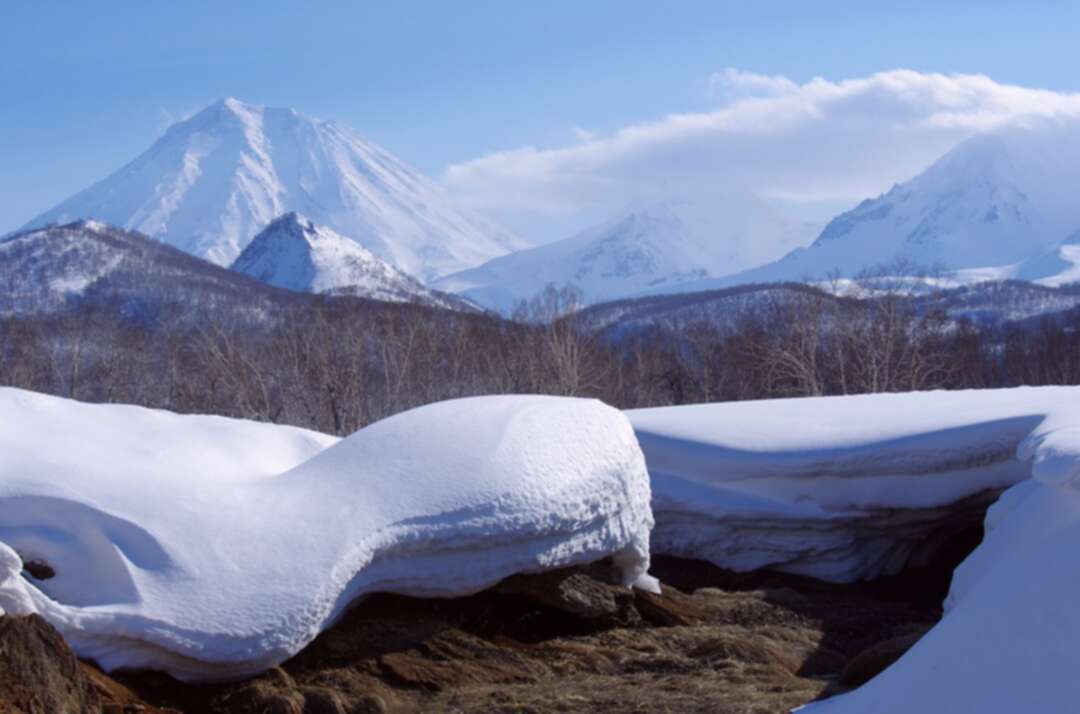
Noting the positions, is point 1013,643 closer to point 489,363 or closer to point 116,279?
point 489,363

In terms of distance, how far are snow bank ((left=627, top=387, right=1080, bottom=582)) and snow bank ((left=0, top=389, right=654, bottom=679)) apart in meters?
2.85

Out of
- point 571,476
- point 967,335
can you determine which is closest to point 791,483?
point 571,476

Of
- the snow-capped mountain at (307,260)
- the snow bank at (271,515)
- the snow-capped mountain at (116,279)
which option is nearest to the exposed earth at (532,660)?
the snow bank at (271,515)

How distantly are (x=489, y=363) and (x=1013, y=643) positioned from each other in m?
33.6

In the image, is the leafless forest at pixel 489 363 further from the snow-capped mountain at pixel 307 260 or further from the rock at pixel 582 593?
the snow-capped mountain at pixel 307 260

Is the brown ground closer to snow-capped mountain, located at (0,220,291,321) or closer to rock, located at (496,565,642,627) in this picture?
rock, located at (496,565,642,627)

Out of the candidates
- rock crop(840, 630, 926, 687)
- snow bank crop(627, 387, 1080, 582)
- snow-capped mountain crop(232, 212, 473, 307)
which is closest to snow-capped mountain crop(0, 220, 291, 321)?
snow-capped mountain crop(232, 212, 473, 307)

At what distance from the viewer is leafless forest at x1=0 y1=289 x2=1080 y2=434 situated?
1303 inches

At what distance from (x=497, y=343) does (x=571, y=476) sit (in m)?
35.1

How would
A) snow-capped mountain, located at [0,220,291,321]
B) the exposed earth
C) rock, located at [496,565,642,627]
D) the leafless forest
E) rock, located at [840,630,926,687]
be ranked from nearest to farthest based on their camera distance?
the exposed earth < rock, located at [840,630,926,687] < rock, located at [496,565,642,627] < the leafless forest < snow-capped mountain, located at [0,220,291,321]

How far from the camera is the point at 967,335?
166 ft

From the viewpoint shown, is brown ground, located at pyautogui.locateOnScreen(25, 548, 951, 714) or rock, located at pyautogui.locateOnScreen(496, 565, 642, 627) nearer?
brown ground, located at pyautogui.locateOnScreen(25, 548, 951, 714)

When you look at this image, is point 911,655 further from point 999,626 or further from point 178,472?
point 178,472

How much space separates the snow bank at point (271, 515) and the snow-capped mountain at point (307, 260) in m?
144
